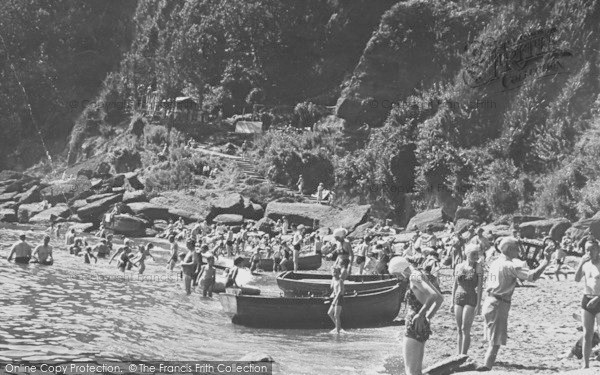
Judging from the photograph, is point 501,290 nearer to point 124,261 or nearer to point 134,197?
point 124,261

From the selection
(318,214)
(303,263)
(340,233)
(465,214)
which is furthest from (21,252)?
(465,214)

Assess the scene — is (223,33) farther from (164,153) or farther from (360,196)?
(360,196)

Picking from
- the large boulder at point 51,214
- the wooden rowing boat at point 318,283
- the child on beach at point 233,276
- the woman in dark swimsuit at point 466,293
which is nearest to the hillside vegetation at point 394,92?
the large boulder at point 51,214

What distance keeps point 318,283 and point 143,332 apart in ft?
15.7

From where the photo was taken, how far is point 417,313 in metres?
10.4

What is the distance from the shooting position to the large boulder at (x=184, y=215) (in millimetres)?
47031

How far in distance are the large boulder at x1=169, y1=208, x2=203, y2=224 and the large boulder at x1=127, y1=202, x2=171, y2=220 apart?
291mm

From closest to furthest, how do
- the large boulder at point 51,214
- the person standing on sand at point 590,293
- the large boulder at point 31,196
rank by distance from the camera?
the person standing on sand at point 590,293 → the large boulder at point 51,214 → the large boulder at point 31,196

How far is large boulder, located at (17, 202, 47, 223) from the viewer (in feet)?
168

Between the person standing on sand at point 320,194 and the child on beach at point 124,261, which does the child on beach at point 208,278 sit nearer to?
the child on beach at point 124,261

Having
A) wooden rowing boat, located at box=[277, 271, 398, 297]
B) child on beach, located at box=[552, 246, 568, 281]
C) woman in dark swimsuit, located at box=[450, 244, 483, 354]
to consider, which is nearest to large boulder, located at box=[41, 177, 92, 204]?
wooden rowing boat, located at box=[277, 271, 398, 297]

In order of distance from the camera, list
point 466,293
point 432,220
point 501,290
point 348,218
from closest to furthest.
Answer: point 501,290 < point 466,293 < point 432,220 < point 348,218

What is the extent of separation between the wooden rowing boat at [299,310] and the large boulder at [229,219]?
24797mm

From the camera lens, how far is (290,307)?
19.1 meters
